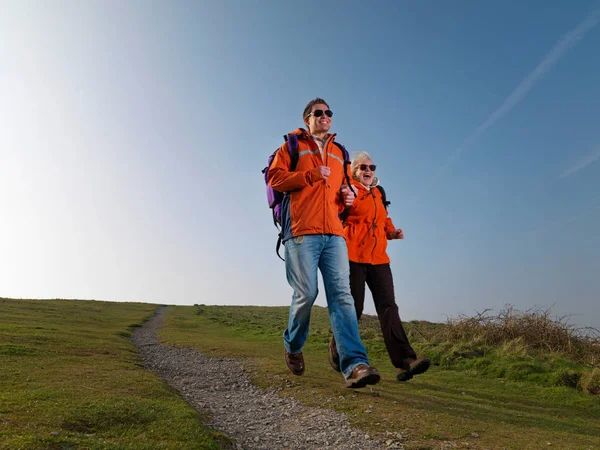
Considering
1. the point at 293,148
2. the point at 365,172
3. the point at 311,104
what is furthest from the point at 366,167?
the point at 293,148

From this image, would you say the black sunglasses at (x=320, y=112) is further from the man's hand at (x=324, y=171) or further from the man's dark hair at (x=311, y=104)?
the man's hand at (x=324, y=171)

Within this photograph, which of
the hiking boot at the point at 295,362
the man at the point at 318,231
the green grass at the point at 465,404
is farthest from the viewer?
the hiking boot at the point at 295,362

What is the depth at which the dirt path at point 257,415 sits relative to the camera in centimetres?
436

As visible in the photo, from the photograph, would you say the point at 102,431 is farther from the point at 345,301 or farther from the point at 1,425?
the point at 345,301

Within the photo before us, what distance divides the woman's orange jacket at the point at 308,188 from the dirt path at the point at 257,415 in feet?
7.29

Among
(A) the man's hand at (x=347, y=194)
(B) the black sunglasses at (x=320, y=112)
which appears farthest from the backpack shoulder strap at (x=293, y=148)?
(A) the man's hand at (x=347, y=194)

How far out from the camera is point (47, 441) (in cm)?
349

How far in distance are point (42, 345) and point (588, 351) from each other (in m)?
14.8

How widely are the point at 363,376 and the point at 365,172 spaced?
11.4ft

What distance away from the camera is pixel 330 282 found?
202 inches

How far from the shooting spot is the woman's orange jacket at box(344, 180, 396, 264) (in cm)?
687

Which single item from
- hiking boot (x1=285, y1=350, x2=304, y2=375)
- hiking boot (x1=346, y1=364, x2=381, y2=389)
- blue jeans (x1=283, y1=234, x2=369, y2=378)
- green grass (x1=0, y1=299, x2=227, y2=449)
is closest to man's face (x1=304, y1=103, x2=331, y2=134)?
blue jeans (x1=283, y1=234, x2=369, y2=378)

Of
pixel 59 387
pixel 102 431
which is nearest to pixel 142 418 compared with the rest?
pixel 102 431

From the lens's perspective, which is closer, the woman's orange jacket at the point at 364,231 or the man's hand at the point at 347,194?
the man's hand at the point at 347,194
